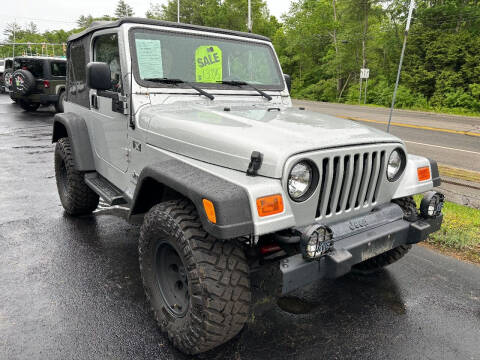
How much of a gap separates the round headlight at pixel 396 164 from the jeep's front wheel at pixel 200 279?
129cm

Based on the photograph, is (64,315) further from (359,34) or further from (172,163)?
(359,34)

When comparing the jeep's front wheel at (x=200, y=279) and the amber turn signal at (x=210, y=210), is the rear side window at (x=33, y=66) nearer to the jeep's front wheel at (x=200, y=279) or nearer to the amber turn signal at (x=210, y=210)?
the jeep's front wheel at (x=200, y=279)

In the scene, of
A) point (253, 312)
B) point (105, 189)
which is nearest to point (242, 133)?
point (253, 312)

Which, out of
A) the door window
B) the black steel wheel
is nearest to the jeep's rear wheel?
the door window

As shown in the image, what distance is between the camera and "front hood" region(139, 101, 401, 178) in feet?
7.59

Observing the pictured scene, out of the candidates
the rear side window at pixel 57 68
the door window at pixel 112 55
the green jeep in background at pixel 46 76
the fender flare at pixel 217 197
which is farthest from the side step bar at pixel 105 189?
the rear side window at pixel 57 68

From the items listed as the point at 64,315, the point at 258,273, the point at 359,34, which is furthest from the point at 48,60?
the point at 359,34

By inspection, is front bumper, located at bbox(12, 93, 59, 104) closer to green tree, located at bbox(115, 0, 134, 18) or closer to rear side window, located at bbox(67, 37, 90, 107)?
rear side window, located at bbox(67, 37, 90, 107)

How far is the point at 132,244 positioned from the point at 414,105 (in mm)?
26114

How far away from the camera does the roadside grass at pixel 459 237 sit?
13.2 ft

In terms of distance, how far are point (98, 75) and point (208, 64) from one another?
98 centimetres

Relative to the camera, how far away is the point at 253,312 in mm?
2889

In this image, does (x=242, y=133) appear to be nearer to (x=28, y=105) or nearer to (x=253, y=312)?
(x=253, y=312)

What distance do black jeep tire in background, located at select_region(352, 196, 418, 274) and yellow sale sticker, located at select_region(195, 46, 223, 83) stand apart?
6.25 feet
